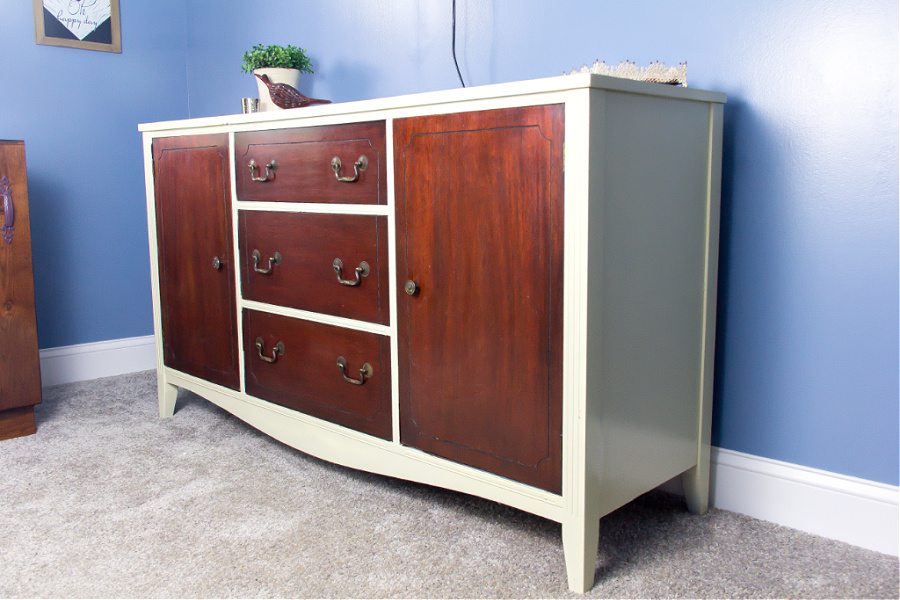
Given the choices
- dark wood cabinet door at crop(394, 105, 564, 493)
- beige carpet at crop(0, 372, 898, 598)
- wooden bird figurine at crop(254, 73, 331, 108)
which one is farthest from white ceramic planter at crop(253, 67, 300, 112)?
beige carpet at crop(0, 372, 898, 598)

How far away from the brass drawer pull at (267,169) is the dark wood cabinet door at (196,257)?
0.12 m

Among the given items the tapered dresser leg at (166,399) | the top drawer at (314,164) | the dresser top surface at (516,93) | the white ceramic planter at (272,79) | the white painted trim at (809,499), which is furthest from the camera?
the tapered dresser leg at (166,399)

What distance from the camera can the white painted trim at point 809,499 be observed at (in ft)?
4.58

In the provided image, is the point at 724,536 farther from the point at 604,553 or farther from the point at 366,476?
the point at 366,476

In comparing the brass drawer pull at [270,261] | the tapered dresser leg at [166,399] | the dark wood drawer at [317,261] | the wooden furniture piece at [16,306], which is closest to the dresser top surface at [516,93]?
the dark wood drawer at [317,261]

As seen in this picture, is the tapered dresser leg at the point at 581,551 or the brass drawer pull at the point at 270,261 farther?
the brass drawer pull at the point at 270,261

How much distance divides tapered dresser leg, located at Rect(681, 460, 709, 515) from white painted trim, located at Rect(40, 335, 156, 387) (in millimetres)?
2157

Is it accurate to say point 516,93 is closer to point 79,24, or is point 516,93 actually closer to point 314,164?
point 314,164

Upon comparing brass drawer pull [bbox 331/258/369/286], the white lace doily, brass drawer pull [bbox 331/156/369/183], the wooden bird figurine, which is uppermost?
the wooden bird figurine

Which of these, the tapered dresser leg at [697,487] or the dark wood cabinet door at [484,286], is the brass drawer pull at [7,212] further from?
the tapered dresser leg at [697,487]

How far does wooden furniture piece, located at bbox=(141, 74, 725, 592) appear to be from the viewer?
1.25 m

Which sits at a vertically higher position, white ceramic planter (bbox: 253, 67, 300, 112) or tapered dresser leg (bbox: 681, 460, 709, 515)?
white ceramic planter (bbox: 253, 67, 300, 112)

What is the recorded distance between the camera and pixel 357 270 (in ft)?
5.28

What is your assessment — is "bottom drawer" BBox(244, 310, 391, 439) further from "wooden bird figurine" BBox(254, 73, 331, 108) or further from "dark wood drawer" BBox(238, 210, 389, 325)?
"wooden bird figurine" BBox(254, 73, 331, 108)
